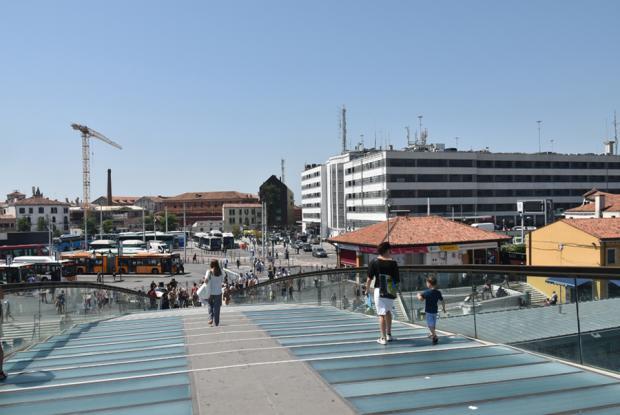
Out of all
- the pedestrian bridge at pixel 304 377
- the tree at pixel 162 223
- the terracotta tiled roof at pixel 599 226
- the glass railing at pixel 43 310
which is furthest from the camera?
the tree at pixel 162 223

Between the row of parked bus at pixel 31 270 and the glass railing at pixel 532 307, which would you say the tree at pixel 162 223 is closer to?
the row of parked bus at pixel 31 270

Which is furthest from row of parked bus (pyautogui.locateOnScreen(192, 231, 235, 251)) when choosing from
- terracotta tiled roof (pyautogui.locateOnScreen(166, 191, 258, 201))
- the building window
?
terracotta tiled roof (pyautogui.locateOnScreen(166, 191, 258, 201))

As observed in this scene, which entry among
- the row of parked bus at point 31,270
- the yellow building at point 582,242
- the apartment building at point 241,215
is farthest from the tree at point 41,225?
the yellow building at point 582,242

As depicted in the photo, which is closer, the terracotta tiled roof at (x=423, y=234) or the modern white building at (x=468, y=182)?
the terracotta tiled roof at (x=423, y=234)

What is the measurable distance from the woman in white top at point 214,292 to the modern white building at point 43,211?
407 feet

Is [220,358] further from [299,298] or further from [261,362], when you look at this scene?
[299,298]

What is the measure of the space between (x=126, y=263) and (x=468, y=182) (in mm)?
46442

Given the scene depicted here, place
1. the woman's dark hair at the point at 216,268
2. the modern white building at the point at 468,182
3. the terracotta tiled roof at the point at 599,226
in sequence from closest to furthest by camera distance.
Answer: the woman's dark hair at the point at 216,268 < the terracotta tiled roof at the point at 599,226 < the modern white building at the point at 468,182

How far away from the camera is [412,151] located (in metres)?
73.2

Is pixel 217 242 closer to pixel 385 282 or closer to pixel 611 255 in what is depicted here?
pixel 611 255

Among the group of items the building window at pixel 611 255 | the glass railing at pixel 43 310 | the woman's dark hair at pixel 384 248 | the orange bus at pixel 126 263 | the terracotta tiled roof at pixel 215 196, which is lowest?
the orange bus at pixel 126 263

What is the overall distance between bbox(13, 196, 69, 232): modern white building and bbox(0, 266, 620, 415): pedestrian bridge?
12763cm

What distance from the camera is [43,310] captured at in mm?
10453

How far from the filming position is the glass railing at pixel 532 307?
5.34 metres
